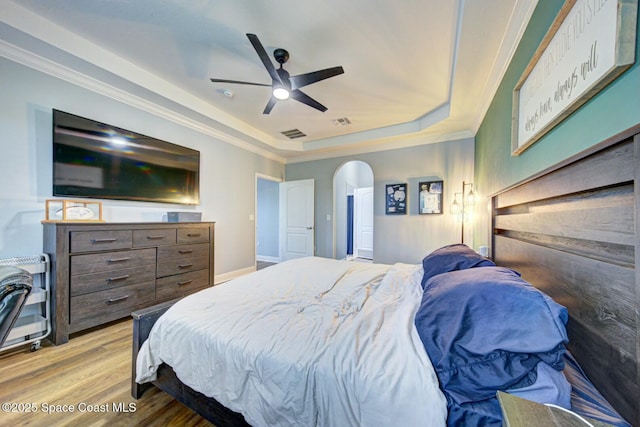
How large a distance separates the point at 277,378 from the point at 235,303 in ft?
1.99

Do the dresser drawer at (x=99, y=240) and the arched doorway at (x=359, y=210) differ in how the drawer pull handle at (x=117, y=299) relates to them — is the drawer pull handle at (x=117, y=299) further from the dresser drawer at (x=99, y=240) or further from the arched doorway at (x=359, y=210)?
the arched doorway at (x=359, y=210)

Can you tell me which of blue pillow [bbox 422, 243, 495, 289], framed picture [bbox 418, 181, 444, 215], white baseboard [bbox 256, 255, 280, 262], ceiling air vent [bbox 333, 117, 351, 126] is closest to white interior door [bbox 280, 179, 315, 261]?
white baseboard [bbox 256, 255, 280, 262]

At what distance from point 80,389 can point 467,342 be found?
2313 millimetres

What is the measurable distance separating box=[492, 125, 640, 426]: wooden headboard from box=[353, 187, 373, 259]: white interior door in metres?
5.26

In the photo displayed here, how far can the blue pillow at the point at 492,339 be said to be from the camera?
74 cm

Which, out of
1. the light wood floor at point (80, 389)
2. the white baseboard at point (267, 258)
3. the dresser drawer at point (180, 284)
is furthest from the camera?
the white baseboard at point (267, 258)

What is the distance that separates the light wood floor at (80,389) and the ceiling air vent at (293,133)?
11.8 feet

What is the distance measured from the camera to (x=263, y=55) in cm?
186

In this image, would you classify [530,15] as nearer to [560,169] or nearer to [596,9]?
[596,9]

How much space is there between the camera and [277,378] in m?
0.92

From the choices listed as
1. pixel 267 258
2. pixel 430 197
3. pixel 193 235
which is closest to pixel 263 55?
pixel 193 235

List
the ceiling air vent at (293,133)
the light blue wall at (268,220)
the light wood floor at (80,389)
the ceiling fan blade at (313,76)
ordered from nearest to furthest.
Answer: the light wood floor at (80,389), the ceiling fan blade at (313,76), the ceiling air vent at (293,133), the light blue wall at (268,220)

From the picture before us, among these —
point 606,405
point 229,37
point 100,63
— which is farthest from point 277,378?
point 100,63

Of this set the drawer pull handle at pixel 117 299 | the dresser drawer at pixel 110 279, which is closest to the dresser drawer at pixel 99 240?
the dresser drawer at pixel 110 279
